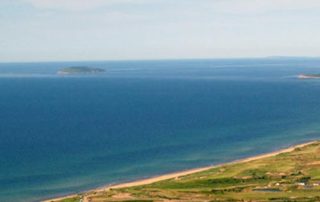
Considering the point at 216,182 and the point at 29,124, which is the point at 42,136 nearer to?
the point at 29,124

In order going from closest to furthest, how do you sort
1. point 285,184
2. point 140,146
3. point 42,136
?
point 285,184
point 140,146
point 42,136

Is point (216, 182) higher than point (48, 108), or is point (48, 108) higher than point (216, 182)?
point (48, 108)

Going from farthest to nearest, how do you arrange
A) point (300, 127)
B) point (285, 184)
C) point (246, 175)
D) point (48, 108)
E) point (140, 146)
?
1. point (48, 108)
2. point (300, 127)
3. point (140, 146)
4. point (246, 175)
5. point (285, 184)

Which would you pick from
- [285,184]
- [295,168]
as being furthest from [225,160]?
[285,184]

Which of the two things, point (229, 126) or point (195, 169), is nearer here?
point (195, 169)

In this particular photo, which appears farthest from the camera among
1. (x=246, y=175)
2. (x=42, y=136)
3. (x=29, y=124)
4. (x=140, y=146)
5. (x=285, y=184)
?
(x=29, y=124)

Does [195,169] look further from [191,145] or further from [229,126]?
[229,126]

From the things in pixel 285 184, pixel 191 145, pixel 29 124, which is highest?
pixel 29 124

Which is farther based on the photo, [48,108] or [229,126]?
[48,108]

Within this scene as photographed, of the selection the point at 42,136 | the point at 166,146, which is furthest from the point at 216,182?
the point at 42,136
